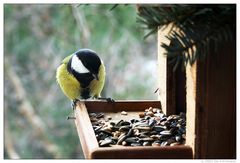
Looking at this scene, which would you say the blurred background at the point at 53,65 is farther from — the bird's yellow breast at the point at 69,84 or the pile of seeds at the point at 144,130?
the pile of seeds at the point at 144,130

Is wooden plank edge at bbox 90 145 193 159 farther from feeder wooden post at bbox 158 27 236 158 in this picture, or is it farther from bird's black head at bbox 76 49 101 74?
bird's black head at bbox 76 49 101 74

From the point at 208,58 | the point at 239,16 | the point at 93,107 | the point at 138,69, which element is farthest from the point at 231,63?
the point at 138,69

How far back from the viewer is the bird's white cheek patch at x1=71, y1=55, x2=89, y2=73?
5.99ft

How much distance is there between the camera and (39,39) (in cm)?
338

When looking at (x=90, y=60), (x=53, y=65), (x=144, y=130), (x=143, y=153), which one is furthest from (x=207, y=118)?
(x=53, y=65)

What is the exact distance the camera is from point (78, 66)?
1.84 meters

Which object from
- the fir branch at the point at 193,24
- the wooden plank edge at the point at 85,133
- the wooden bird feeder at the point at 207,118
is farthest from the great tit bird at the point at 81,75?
the fir branch at the point at 193,24

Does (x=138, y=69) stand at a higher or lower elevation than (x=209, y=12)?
lower

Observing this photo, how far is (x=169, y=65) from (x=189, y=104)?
295 mm

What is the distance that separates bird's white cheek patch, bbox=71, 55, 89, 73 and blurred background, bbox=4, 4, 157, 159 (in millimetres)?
857

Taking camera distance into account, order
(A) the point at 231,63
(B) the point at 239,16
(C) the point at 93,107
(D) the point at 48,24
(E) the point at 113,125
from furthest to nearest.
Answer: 1. (D) the point at 48,24
2. (C) the point at 93,107
3. (E) the point at 113,125
4. (A) the point at 231,63
5. (B) the point at 239,16

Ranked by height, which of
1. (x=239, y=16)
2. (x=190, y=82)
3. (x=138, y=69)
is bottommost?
(x=138, y=69)

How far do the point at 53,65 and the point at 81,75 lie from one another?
1574 millimetres

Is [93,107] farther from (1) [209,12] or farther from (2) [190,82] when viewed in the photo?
(1) [209,12]
